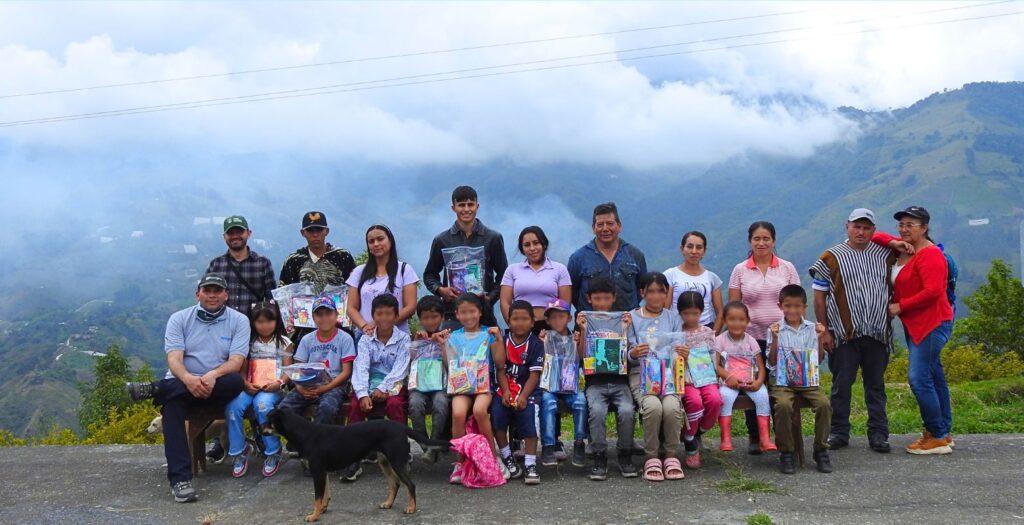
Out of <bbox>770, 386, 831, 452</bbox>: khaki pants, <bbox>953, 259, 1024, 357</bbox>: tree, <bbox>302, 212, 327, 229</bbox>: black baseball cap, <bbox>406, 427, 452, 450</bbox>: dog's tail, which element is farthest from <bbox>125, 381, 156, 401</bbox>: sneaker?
<bbox>953, 259, 1024, 357</bbox>: tree

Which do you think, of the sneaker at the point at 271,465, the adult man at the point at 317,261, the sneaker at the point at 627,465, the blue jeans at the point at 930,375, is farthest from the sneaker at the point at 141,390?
the blue jeans at the point at 930,375

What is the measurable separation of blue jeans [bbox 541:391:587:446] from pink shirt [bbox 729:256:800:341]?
1.77m

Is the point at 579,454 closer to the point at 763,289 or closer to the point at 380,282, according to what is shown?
the point at 763,289

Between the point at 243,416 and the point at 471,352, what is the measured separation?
213cm

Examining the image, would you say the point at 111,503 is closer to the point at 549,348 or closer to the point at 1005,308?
the point at 549,348

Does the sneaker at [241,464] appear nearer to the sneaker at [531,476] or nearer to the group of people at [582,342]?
the group of people at [582,342]

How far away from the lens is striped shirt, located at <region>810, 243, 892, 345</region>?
7.48 meters

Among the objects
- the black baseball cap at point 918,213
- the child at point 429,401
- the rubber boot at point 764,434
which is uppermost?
the black baseball cap at point 918,213

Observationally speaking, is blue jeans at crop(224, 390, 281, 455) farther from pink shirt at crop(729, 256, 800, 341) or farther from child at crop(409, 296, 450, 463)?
pink shirt at crop(729, 256, 800, 341)

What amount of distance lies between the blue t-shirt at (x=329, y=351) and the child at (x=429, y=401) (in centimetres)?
67

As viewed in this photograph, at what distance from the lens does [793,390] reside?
23.4ft

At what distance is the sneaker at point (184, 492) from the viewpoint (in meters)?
6.45

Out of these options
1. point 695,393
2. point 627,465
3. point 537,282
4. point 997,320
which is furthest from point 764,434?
point 997,320

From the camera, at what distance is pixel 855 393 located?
16.2 meters
